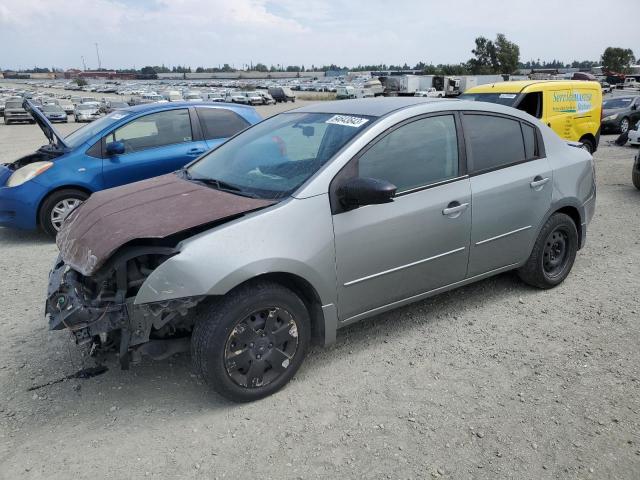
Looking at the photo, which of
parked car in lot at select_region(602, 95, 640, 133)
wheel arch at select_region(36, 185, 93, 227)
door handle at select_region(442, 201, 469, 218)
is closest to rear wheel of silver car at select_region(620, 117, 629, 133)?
parked car in lot at select_region(602, 95, 640, 133)

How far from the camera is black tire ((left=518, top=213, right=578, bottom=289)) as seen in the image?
4402mm

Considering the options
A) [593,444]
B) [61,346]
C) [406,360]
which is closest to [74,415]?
[61,346]

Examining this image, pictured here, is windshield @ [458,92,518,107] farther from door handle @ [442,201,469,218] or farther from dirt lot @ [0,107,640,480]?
door handle @ [442,201,469,218]

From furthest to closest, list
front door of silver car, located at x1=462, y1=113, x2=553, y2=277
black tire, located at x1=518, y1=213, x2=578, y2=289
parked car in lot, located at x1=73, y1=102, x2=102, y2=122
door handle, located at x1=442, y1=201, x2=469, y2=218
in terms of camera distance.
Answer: parked car in lot, located at x1=73, y1=102, x2=102, y2=122
black tire, located at x1=518, y1=213, x2=578, y2=289
front door of silver car, located at x1=462, y1=113, x2=553, y2=277
door handle, located at x1=442, y1=201, x2=469, y2=218

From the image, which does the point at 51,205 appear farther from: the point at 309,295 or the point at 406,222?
the point at 406,222

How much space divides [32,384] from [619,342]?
4.00 meters

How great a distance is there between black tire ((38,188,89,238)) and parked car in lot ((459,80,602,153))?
7249mm

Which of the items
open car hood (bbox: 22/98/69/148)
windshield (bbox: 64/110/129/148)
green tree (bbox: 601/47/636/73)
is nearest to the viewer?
open car hood (bbox: 22/98/69/148)

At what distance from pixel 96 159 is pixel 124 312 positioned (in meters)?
4.25

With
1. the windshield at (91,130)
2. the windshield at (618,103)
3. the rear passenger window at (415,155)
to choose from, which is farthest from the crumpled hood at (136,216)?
the windshield at (618,103)

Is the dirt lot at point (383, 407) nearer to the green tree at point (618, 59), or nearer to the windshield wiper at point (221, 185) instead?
the windshield wiper at point (221, 185)

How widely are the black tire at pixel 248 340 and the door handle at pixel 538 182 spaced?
7.38 feet

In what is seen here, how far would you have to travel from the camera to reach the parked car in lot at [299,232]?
279 centimetres

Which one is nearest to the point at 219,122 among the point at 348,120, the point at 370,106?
the point at 370,106
